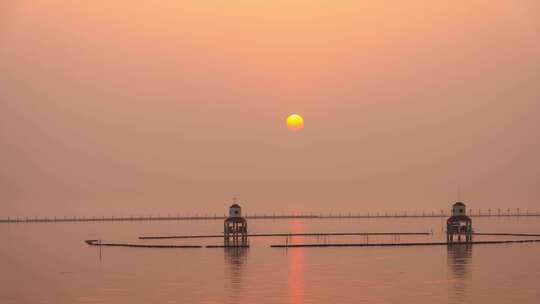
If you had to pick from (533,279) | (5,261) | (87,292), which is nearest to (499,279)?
(533,279)

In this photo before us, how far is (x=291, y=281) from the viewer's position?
361 ft

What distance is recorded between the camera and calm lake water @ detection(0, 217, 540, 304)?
315 feet

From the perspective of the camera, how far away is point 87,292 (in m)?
100

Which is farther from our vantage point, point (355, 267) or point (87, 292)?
point (355, 267)

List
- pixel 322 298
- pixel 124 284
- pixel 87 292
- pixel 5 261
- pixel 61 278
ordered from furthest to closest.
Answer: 1. pixel 5 261
2. pixel 61 278
3. pixel 124 284
4. pixel 87 292
5. pixel 322 298

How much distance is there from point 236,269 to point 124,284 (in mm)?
20577

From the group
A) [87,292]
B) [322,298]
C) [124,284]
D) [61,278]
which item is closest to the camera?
[322,298]

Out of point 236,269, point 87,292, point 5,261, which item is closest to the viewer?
point 87,292

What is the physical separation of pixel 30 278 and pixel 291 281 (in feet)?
99.1

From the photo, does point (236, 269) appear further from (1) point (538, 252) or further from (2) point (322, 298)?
(1) point (538, 252)

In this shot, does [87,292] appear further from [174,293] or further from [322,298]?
[322,298]

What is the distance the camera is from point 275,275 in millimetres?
118125

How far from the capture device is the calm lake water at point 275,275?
315 feet

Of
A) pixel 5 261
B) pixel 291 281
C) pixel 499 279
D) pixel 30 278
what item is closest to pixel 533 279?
pixel 499 279
